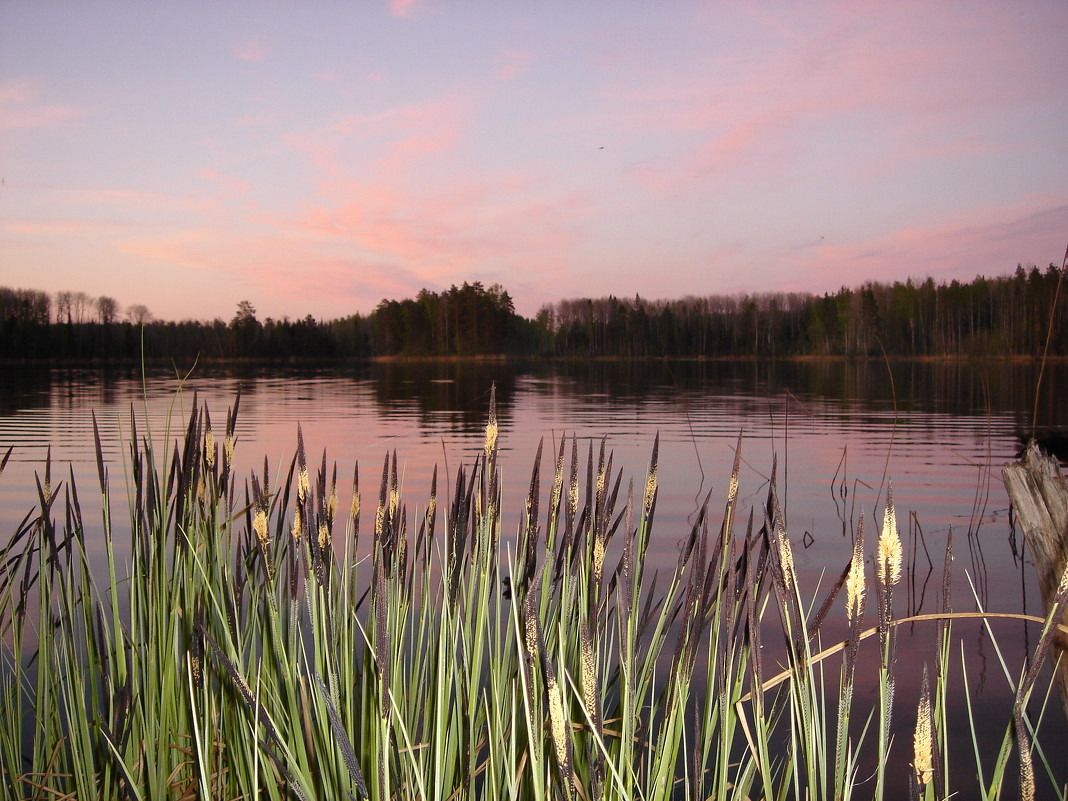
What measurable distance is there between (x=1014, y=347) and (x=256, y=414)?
65052mm

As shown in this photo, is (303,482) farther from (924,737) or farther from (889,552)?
(924,737)

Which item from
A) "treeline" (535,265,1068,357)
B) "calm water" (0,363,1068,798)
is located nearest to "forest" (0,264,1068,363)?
"treeline" (535,265,1068,357)

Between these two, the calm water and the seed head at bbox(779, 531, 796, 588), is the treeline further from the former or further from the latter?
the seed head at bbox(779, 531, 796, 588)

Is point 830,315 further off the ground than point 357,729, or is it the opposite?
point 830,315

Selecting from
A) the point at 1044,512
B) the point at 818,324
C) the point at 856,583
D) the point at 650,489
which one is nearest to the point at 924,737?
the point at 856,583

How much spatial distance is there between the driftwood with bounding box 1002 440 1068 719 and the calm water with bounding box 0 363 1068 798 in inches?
15.5

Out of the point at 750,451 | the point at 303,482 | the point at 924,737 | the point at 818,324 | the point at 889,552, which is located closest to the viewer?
the point at 889,552

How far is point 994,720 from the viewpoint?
4480 millimetres

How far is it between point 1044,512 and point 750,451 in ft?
42.3

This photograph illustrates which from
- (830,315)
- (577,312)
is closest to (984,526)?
(830,315)

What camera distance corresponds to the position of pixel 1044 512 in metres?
2.22

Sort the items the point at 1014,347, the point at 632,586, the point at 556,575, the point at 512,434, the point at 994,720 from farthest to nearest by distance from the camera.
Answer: the point at 1014,347 → the point at 512,434 → the point at 994,720 → the point at 556,575 → the point at 632,586

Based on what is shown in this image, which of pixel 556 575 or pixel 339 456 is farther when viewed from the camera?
pixel 339 456

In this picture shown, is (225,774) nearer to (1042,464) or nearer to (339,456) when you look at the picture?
(1042,464)
